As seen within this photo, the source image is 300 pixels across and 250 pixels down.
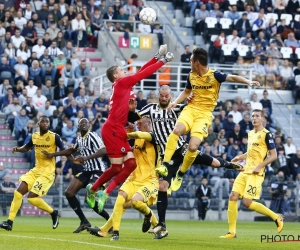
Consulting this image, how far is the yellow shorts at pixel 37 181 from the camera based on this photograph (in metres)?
20.9

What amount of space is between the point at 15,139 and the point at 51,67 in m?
3.02

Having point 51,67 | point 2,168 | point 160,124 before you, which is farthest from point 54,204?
point 160,124

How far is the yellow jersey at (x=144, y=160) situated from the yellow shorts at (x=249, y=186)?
2.09m

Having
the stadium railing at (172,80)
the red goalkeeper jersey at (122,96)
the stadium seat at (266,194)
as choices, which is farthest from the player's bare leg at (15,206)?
the stadium railing at (172,80)

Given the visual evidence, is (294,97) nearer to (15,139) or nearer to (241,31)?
(241,31)

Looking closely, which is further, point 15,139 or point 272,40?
point 272,40

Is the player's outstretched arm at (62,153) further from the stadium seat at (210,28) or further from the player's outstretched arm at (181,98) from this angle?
the stadium seat at (210,28)

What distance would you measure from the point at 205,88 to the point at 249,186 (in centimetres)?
276

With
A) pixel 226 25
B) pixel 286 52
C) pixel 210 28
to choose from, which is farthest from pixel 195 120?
pixel 286 52

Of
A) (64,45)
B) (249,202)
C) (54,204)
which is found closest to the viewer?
(249,202)

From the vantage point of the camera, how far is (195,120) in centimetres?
1756

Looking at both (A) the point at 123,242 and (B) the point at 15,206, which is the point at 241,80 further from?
(B) the point at 15,206

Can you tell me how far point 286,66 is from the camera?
36812 millimetres

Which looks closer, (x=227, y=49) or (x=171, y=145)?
(x=171, y=145)
